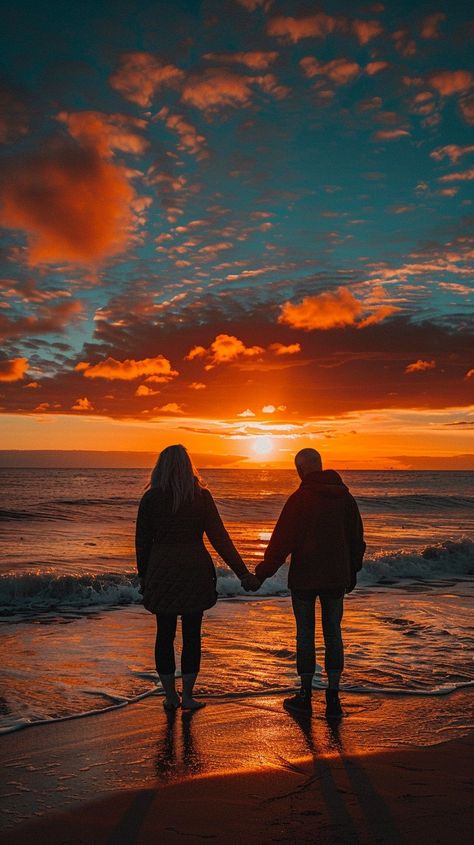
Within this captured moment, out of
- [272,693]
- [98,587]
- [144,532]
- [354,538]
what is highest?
[144,532]

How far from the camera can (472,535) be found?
24328mm

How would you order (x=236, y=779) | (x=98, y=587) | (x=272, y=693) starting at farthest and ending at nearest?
(x=98, y=587) < (x=272, y=693) < (x=236, y=779)

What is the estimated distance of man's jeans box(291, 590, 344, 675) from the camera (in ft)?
17.3

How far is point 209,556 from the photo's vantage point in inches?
203

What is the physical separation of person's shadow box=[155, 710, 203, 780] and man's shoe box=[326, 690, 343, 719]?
1097mm

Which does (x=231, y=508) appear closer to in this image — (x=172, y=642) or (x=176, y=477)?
(x=172, y=642)

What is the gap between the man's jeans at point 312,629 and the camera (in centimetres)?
528

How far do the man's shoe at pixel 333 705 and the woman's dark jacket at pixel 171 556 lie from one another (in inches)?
48.8

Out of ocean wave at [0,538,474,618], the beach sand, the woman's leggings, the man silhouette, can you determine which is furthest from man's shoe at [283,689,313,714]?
ocean wave at [0,538,474,618]

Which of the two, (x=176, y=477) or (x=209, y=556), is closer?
(x=176, y=477)

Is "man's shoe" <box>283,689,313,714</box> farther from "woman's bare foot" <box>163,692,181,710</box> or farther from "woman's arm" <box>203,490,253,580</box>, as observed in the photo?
"woman's arm" <box>203,490,253,580</box>

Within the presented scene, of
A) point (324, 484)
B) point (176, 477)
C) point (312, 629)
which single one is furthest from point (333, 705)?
point (176, 477)

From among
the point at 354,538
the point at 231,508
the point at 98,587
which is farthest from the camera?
the point at 231,508

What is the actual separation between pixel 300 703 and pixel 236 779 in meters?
1.49
